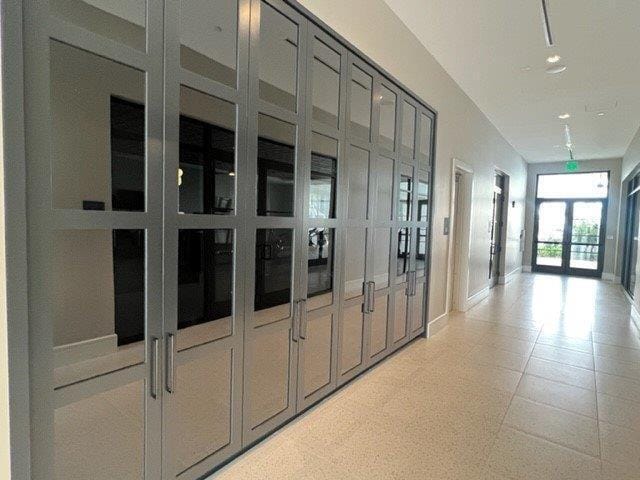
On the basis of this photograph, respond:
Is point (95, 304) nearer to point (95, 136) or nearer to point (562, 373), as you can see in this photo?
point (95, 136)

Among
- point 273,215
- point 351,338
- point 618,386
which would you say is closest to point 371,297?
point 351,338

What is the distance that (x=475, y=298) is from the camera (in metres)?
6.83

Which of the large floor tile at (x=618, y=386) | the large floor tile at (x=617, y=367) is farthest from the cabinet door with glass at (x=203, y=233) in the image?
the large floor tile at (x=617, y=367)

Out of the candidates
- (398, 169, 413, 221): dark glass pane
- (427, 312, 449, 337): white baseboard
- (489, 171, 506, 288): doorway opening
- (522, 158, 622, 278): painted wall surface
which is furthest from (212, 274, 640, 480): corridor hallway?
(522, 158, 622, 278): painted wall surface

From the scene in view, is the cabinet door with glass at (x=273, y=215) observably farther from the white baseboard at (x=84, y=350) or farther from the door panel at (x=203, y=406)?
the white baseboard at (x=84, y=350)

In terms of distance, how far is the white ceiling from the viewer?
3420mm

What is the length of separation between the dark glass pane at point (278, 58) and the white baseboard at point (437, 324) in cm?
361

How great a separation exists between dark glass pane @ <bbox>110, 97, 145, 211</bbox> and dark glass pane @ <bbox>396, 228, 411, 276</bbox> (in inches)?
117

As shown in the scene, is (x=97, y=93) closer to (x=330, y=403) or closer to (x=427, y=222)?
(x=330, y=403)

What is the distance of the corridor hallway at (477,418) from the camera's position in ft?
7.34

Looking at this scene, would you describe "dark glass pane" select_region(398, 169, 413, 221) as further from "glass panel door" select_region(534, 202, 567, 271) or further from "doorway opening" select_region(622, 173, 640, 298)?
"glass panel door" select_region(534, 202, 567, 271)

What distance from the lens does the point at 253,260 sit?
7.43 feet

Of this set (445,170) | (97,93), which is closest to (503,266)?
(445,170)

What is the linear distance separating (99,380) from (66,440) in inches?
20.2
